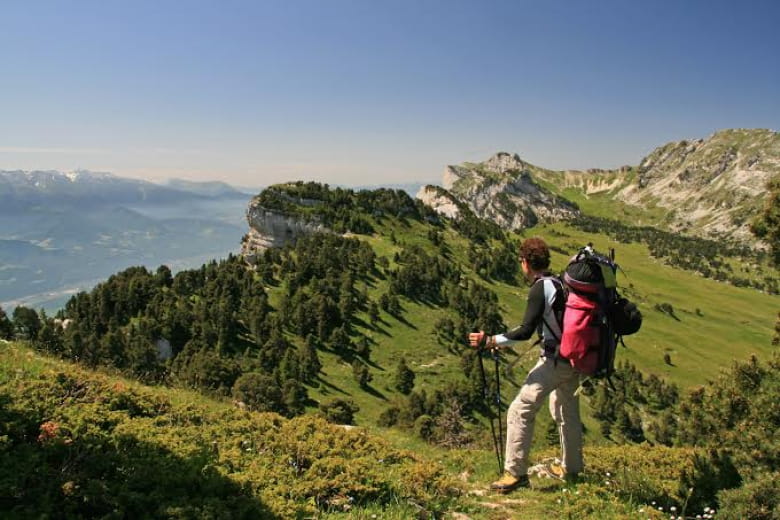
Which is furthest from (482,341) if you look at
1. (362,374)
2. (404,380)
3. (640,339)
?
(640,339)

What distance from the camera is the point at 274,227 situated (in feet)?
491

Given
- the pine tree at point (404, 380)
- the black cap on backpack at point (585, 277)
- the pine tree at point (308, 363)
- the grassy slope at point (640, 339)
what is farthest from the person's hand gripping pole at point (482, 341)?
the pine tree at point (404, 380)

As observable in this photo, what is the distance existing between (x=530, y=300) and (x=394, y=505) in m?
4.47

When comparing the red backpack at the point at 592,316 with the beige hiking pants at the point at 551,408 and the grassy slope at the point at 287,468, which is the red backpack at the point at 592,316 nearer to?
the beige hiking pants at the point at 551,408

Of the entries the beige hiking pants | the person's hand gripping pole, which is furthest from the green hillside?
the person's hand gripping pole

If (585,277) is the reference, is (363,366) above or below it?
below

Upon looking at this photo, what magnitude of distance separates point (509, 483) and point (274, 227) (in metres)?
148

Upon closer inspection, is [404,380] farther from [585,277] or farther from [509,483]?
[585,277]

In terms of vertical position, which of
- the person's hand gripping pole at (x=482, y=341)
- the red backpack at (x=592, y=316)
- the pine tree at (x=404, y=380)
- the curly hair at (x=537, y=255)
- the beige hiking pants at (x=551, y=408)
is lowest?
the pine tree at (x=404, y=380)

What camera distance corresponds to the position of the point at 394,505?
7895mm

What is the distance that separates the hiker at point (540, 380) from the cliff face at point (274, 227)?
142m

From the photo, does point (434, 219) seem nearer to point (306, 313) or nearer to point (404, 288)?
point (404, 288)

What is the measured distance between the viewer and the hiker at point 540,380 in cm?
825

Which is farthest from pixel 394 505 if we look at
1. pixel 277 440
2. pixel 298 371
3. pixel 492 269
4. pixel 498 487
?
pixel 492 269
